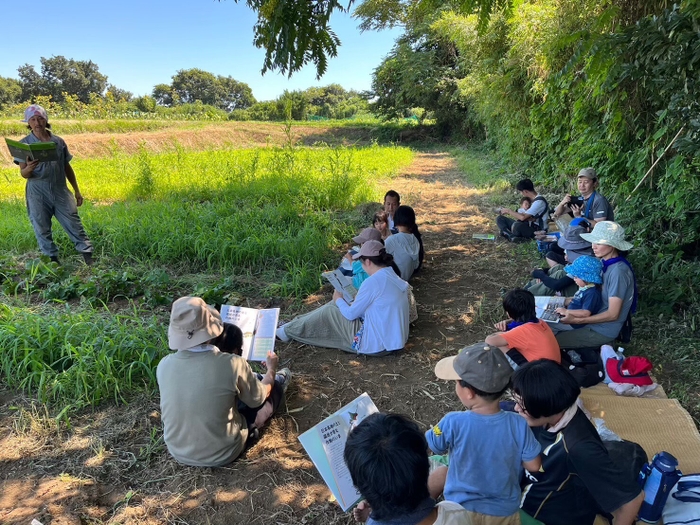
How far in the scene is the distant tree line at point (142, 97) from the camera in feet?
122

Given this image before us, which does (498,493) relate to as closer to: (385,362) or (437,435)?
(437,435)

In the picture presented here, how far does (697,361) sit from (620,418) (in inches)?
42.5

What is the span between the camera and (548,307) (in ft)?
10.8

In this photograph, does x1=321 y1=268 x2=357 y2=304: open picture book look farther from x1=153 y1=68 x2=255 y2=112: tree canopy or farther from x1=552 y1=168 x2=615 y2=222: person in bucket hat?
x1=153 y1=68 x2=255 y2=112: tree canopy

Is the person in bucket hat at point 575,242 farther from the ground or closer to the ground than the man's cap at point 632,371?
farther from the ground

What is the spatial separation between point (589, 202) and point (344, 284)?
2.90 metres

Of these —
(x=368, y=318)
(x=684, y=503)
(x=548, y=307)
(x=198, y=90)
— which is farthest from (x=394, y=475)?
(x=198, y=90)

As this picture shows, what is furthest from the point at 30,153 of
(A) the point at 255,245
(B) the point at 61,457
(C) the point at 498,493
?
(C) the point at 498,493

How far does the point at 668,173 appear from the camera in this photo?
398cm

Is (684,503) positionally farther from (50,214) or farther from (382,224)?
(50,214)

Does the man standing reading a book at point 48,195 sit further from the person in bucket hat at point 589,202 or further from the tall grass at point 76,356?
the person in bucket hat at point 589,202

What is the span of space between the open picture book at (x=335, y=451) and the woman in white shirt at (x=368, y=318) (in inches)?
40.3

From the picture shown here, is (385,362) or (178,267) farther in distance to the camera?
(178,267)

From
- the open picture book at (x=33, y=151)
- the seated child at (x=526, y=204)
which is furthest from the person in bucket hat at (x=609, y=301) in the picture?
the open picture book at (x=33, y=151)
